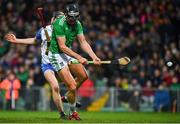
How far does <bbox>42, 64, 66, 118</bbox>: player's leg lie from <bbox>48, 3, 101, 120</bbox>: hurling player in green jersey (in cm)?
25

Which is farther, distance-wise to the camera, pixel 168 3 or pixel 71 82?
pixel 168 3

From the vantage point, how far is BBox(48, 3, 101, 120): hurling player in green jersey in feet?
51.8

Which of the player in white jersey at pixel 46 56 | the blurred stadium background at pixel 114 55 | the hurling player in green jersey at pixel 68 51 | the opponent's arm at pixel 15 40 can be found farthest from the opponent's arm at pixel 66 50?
the blurred stadium background at pixel 114 55

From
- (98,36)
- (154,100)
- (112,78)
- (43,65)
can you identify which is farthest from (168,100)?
(43,65)

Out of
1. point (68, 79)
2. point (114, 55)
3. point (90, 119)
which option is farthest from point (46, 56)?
point (114, 55)

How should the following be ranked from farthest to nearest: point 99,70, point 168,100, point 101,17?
point 101,17 → point 99,70 → point 168,100

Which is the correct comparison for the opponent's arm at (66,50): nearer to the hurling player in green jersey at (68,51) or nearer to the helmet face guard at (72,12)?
the hurling player in green jersey at (68,51)

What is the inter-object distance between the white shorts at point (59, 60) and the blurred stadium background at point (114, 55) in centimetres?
797

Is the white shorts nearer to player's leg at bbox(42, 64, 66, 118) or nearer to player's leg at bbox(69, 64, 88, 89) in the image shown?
player's leg at bbox(69, 64, 88, 89)

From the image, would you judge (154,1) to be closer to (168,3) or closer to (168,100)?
(168,3)

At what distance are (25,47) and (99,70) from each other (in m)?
3.24

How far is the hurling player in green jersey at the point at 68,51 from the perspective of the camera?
622 inches

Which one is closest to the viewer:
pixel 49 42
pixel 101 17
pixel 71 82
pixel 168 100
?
pixel 71 82

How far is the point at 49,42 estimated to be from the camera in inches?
681
